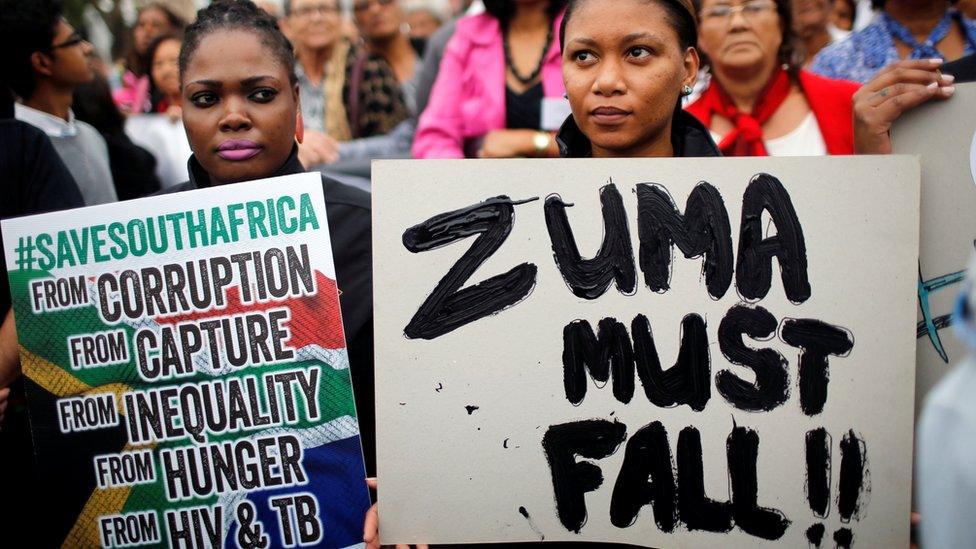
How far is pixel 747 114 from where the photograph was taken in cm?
278

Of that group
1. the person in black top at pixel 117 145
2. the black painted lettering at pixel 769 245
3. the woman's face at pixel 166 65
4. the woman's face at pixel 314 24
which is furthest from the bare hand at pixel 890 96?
the woman's face at pixel 166 65

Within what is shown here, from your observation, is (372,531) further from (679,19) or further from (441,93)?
(441,93)

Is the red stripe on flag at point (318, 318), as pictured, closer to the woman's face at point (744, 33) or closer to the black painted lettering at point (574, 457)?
the black painted lettering at point (574, 457)

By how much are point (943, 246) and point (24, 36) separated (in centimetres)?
291

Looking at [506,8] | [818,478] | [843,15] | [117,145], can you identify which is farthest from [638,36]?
[843,15]

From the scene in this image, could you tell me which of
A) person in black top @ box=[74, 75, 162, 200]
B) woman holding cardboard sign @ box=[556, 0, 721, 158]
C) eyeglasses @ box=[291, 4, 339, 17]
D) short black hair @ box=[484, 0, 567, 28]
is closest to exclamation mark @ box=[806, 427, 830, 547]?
woman holding cardboard sign @ box=[556, 0, 721, 158]

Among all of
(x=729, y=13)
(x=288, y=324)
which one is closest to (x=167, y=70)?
(x=729, y=13)

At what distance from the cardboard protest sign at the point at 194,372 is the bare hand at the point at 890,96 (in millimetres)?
1203

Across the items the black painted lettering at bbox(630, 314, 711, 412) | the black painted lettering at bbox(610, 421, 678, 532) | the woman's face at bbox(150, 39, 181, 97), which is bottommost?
the black painted lettering at bbox(610, 421, 678, 532)

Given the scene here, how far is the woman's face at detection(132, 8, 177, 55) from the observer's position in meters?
5.38

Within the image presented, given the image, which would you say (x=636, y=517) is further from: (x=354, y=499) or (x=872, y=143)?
(x=872, y=143)

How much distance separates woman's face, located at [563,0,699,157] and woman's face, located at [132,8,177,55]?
159 inches

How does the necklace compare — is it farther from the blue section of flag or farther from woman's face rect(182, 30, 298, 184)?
the blue section of flag

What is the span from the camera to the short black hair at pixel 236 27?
80.9 inches
